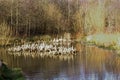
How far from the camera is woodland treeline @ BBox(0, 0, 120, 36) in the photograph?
150 feet

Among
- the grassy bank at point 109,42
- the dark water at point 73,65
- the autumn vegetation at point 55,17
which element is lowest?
the dark water at point 73,65

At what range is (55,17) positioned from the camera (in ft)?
161

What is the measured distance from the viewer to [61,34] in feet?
152

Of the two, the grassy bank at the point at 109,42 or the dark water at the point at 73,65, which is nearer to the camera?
the dark water at the point at 73,65

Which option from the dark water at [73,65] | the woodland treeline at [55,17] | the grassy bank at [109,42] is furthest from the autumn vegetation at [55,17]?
the dark water at [73,65]

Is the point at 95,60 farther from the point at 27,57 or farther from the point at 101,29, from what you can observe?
the point at 101,29

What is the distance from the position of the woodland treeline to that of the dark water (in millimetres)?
16802

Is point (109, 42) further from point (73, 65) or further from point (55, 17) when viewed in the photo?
point (55, 17)

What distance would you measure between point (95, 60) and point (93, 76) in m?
6.01

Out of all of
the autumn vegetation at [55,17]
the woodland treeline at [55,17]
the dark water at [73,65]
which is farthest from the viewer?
the woodland treeline at [55,17]

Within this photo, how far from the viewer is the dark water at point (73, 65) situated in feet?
60.2

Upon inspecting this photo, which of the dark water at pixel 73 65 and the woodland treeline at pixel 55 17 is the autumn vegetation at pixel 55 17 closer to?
the woodland treeline at pixel 55 17

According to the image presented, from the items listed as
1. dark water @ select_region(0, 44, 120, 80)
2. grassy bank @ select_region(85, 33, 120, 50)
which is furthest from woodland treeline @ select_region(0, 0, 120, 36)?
dark water @ select_region(0, 44, 120, 80)

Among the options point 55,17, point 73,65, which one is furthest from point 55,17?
point 73,65
